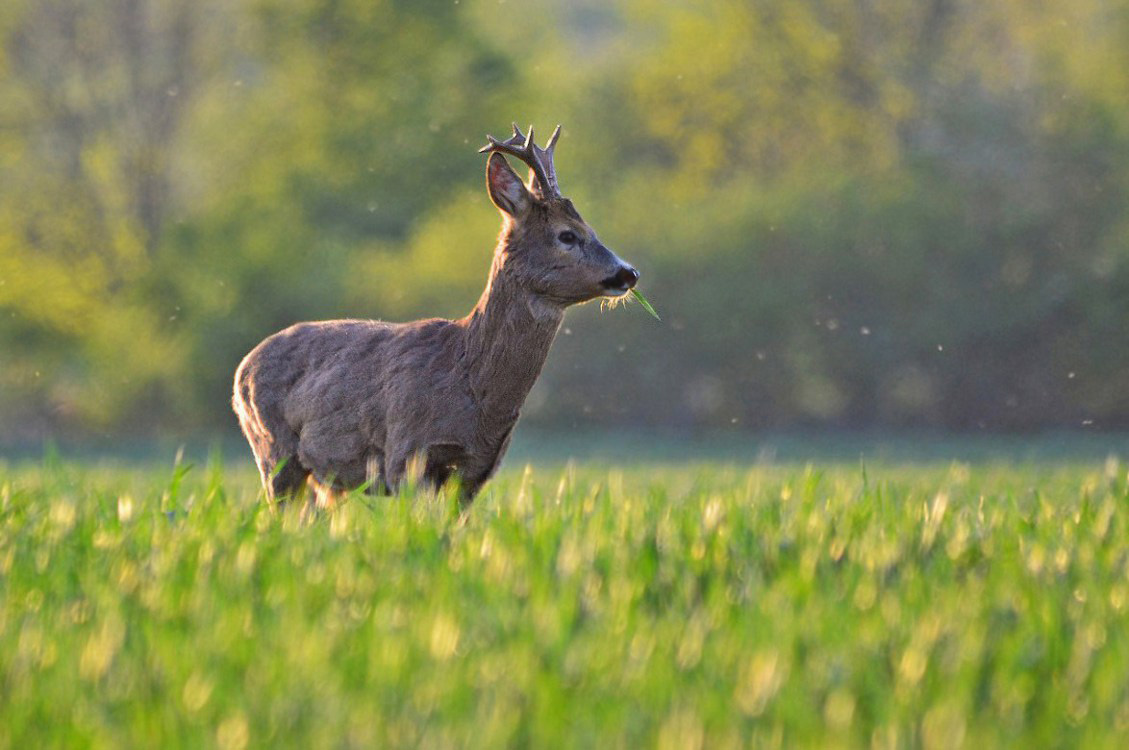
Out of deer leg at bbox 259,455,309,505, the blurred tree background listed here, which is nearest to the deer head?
deer leg at bbox 259,455,309,505

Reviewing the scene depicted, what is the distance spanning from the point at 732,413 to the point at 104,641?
20.3 metres

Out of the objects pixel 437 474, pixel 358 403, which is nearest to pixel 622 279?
pixel 437 474

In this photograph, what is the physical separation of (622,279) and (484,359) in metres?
0.72

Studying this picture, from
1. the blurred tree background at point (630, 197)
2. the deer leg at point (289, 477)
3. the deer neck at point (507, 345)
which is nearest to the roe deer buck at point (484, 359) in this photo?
the deer neck at point (507, 345)

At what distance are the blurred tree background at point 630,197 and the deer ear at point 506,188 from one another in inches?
618

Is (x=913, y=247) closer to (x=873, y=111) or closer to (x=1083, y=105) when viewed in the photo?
(x=1083, y=105)

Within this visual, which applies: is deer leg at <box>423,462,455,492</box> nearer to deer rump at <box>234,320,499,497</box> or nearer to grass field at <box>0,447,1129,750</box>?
deer rump at <box>234,320,499,497</box>

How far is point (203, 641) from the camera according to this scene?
403 centimetres

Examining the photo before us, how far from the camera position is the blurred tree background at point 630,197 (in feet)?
77.0

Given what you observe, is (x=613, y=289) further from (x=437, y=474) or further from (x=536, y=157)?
(x=437, y=474)

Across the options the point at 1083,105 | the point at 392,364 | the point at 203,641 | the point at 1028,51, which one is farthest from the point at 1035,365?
the point at 203,641

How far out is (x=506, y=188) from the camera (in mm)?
7137

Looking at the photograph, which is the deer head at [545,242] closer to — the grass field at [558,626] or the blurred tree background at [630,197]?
the grass field at [558,626]

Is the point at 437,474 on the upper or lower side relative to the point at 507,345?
lower
